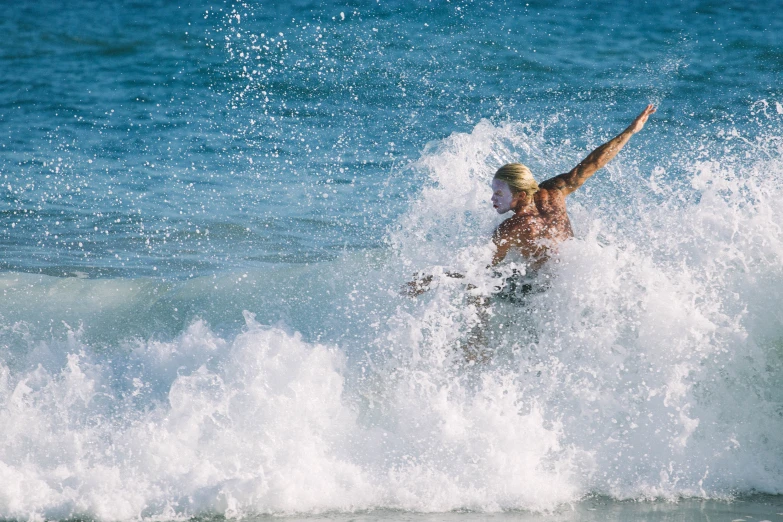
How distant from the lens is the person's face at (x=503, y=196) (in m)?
5.79

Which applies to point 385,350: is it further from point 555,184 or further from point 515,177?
point 555,184

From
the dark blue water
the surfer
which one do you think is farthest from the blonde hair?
the dark blue water

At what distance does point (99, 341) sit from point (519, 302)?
4115mm

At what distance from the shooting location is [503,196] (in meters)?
5.81

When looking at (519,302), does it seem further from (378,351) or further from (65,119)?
(65,119)

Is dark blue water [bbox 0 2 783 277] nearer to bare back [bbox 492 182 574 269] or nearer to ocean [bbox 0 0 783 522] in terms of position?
ocean [bbox 0 0 783 522]

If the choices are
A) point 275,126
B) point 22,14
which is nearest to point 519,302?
point 275,126

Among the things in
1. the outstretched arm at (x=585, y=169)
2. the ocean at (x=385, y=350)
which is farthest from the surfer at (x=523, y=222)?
the outstretched arm at (x=585, y=169)

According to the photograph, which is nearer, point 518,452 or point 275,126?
point 518,452

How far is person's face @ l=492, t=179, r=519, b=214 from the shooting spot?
579 cm

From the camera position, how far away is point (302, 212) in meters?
11.7

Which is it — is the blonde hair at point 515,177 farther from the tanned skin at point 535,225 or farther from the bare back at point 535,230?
the bare back at point 535,230

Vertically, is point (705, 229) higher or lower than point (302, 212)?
higher

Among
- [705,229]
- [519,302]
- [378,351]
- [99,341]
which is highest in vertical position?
[705,229]
